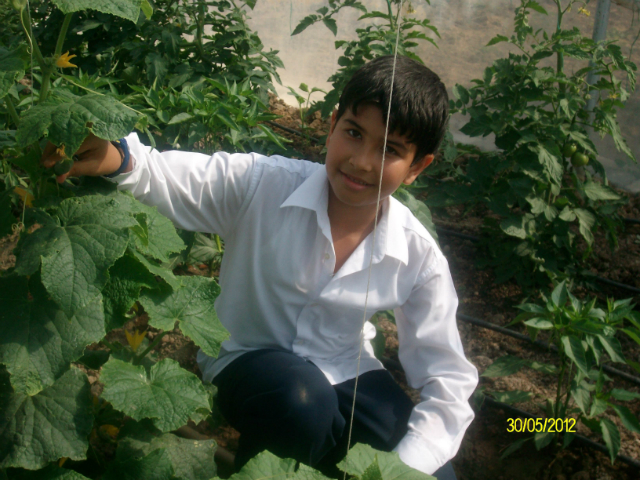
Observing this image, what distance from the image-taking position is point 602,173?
7.74ft

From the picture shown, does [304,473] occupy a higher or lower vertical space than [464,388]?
higher

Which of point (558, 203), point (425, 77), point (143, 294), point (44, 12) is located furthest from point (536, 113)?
point (44, 12)

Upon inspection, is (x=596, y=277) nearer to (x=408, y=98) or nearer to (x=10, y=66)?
(x=408, y=98)

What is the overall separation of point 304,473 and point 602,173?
6.47ft

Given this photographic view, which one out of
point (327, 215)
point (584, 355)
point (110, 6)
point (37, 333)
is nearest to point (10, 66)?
point (110, 6)

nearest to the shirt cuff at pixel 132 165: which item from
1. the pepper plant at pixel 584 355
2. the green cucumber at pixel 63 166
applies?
the green cucumber at pixel 63 166

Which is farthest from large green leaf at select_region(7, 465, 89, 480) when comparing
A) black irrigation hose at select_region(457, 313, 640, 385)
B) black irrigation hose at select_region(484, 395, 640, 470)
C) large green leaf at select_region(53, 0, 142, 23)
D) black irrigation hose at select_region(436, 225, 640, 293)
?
black irrigation hose at select_region(436, 225, 640, 293)

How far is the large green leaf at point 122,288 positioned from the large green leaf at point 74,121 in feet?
0.68

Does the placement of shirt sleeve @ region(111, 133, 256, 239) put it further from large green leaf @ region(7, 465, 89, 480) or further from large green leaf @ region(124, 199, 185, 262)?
large green leaf @ region(7, 465, 89, 480)

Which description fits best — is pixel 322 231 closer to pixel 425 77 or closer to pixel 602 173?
pixel 425 77

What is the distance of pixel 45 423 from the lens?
3.18ft

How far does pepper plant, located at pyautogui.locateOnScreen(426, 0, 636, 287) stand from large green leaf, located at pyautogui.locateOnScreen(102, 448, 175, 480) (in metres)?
1.55

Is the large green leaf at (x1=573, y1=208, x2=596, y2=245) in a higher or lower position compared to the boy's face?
lower

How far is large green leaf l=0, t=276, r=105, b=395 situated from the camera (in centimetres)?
88
